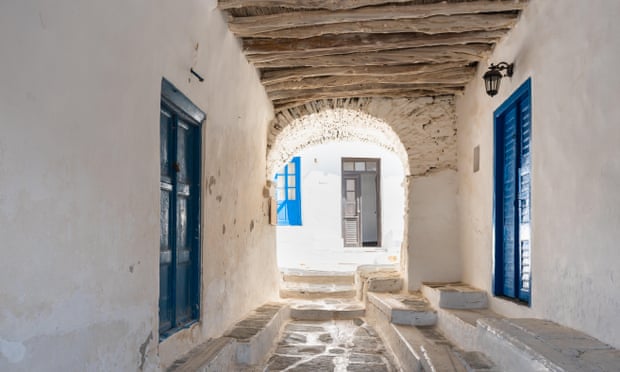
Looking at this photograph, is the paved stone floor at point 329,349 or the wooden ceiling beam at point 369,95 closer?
the paved stone floor at point 329,349

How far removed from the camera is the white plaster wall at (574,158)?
280 cm

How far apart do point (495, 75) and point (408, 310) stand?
2447 mm

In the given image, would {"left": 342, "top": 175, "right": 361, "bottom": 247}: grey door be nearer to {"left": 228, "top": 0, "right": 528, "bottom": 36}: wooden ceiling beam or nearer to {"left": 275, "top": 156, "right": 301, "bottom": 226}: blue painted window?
{"left": 275, "top": 156, "right": 301, "bottom": 226}: blue painted window

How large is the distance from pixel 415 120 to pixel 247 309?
318cm

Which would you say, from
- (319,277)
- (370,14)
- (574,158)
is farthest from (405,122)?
(574,158)

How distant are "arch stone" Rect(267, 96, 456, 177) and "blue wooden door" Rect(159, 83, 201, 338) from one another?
A: 10.8ft

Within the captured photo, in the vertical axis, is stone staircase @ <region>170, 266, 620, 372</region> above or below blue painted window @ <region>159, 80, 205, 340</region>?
below

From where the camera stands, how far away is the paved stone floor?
4652 mm

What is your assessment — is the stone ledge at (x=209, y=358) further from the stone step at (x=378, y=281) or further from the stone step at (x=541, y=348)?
the stone step at (x=378, y=281)

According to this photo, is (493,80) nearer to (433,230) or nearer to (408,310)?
(408,310)

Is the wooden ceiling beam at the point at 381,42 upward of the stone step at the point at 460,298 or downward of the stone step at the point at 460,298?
upward

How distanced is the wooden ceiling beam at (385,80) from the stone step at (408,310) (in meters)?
2.46

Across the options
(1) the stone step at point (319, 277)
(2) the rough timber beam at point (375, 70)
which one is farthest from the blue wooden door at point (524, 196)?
(1) the stone step at point (319, 277)

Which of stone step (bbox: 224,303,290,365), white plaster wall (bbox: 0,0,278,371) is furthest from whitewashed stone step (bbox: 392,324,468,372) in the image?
white plaster wall (bbox: 0,0,278,371)
